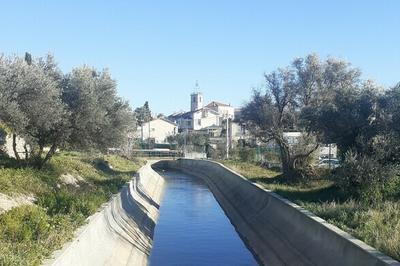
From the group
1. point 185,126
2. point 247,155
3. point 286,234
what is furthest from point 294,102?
point 185,126

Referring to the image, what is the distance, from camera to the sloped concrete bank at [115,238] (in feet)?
46.6

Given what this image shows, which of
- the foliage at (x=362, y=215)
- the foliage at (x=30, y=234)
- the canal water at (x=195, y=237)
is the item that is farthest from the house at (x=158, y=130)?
the foliage at (x=30, y=234)

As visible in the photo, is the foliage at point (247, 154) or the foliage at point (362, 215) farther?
the foliage at point (247, 154)

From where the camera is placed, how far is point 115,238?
65.5 ft

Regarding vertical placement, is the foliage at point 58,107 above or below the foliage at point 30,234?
above

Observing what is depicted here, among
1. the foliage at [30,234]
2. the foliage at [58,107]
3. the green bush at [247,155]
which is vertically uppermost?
the foliage at [58,107]

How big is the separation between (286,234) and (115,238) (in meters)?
6.56

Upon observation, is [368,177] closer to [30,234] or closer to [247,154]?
[30,234]

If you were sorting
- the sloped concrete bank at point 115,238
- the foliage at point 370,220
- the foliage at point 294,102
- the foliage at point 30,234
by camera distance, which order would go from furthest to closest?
the foliage at point 294,102 → the sloped concrete bank at point 115,238 → the foliage at point 370,220 → the foliage at point 30,234

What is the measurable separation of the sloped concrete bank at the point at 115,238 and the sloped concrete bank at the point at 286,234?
5016 mm

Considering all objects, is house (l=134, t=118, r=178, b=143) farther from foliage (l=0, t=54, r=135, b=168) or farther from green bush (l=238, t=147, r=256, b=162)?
foliage (l=0, t=54, r=135, b=168)

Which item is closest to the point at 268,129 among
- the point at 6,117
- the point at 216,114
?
the point at 6,117

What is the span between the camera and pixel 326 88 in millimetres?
35812

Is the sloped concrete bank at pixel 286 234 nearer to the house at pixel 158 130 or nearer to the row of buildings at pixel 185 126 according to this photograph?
the row of buildings at pixel 185 126
